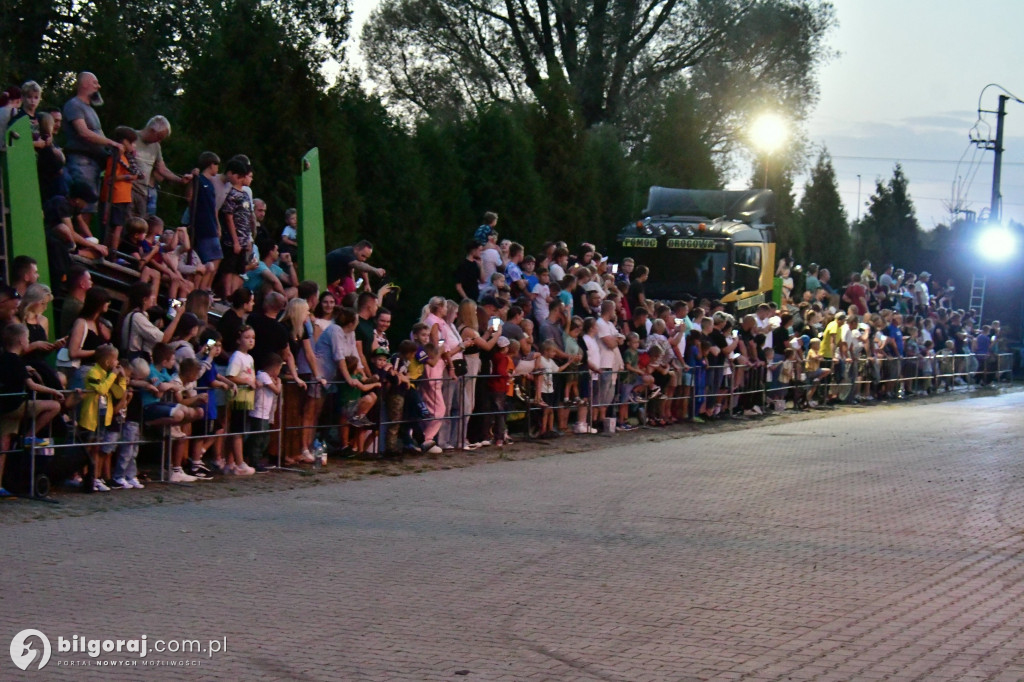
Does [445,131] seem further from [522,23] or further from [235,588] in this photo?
[235,588]

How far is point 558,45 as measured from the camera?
43.8 meters

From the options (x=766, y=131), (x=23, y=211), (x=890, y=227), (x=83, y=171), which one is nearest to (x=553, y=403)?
(x=83, y=171)

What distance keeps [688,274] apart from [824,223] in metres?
33.5

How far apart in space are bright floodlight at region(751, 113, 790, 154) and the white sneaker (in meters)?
36.4

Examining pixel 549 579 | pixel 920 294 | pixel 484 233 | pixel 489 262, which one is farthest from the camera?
pixel 920 294

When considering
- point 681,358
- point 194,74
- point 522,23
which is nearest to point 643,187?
point 522,23

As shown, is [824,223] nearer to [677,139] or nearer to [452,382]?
[677,139]

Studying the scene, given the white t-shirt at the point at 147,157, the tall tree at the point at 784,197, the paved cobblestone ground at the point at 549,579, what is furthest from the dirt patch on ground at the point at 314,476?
the tall tree at the point at 784,197

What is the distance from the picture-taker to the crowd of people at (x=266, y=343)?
1290 centimetres

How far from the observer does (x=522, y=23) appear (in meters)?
43.9

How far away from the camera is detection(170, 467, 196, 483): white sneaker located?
13539 millimetres

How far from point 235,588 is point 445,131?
19996 millimetres

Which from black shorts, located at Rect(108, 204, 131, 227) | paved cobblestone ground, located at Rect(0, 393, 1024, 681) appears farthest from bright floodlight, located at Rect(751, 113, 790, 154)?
black shorts, located at Rect(108, 204, 131, 227)

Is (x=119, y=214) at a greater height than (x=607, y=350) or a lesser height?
greater
